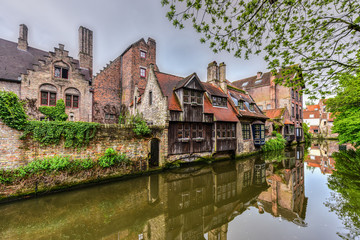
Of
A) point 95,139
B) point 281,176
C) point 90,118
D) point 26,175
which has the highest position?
point 90,118

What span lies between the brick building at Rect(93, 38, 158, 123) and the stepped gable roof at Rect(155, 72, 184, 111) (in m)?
5.56

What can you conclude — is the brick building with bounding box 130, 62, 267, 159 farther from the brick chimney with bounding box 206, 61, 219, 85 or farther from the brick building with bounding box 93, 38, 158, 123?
the brick building with bounding box 93, 38, 158, 123

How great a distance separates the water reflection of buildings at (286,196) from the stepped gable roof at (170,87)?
810cm

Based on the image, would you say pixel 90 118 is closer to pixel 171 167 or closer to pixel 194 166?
pixel 171 167

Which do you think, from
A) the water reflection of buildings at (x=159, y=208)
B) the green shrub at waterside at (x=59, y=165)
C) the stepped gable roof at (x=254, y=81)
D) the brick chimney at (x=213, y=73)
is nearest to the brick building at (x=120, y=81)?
the brick chimney at (x=213, y=73)

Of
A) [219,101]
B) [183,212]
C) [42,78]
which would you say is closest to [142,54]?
[42,78]

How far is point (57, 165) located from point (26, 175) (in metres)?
1.14

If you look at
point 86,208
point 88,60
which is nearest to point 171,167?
point 86,208

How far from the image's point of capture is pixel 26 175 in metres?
7.02

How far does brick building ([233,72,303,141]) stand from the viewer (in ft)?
92.1

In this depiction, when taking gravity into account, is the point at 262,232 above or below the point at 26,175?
below

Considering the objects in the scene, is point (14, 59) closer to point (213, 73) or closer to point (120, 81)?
point (120, 81)

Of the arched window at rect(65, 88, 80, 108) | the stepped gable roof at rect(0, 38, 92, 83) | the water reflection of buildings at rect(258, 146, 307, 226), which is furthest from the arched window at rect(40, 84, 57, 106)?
the water reflection of buildings at rect(258, 146, 307, 226)

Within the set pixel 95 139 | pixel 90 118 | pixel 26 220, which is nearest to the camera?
pixel 26 220
